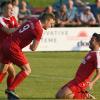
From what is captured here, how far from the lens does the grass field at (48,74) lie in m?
13.2

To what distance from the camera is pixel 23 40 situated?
40.5 ft

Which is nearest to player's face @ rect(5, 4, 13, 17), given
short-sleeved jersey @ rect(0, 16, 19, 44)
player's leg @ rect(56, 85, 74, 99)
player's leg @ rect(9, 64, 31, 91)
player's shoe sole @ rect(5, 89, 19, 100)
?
short-sleeved jersey @ rect(0, 16, 19, 44)

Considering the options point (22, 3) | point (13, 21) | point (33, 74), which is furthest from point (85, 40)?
point (13, 21)

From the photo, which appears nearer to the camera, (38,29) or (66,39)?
(38,29)

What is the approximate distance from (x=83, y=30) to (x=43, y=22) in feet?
37.8

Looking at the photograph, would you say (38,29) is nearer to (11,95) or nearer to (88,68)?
(88,68)

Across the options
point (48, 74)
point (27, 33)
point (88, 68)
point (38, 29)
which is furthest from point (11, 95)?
point (48, 74)

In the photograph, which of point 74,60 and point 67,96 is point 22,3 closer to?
point 74,60

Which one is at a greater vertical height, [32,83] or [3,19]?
[3,19]

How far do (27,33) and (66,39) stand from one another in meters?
11.3

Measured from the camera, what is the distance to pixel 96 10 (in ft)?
85.6

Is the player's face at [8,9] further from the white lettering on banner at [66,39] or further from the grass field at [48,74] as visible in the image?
the white lettering on banner at [66,39]

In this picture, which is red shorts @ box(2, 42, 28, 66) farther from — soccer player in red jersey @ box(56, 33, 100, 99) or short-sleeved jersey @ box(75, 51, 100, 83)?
short-sleeved jersey @ box(75, 51, 100, 83)

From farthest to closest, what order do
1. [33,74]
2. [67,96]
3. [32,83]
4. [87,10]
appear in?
1. [87,10]
2. [33,74]
3. [32,83]
4. [67,96]
